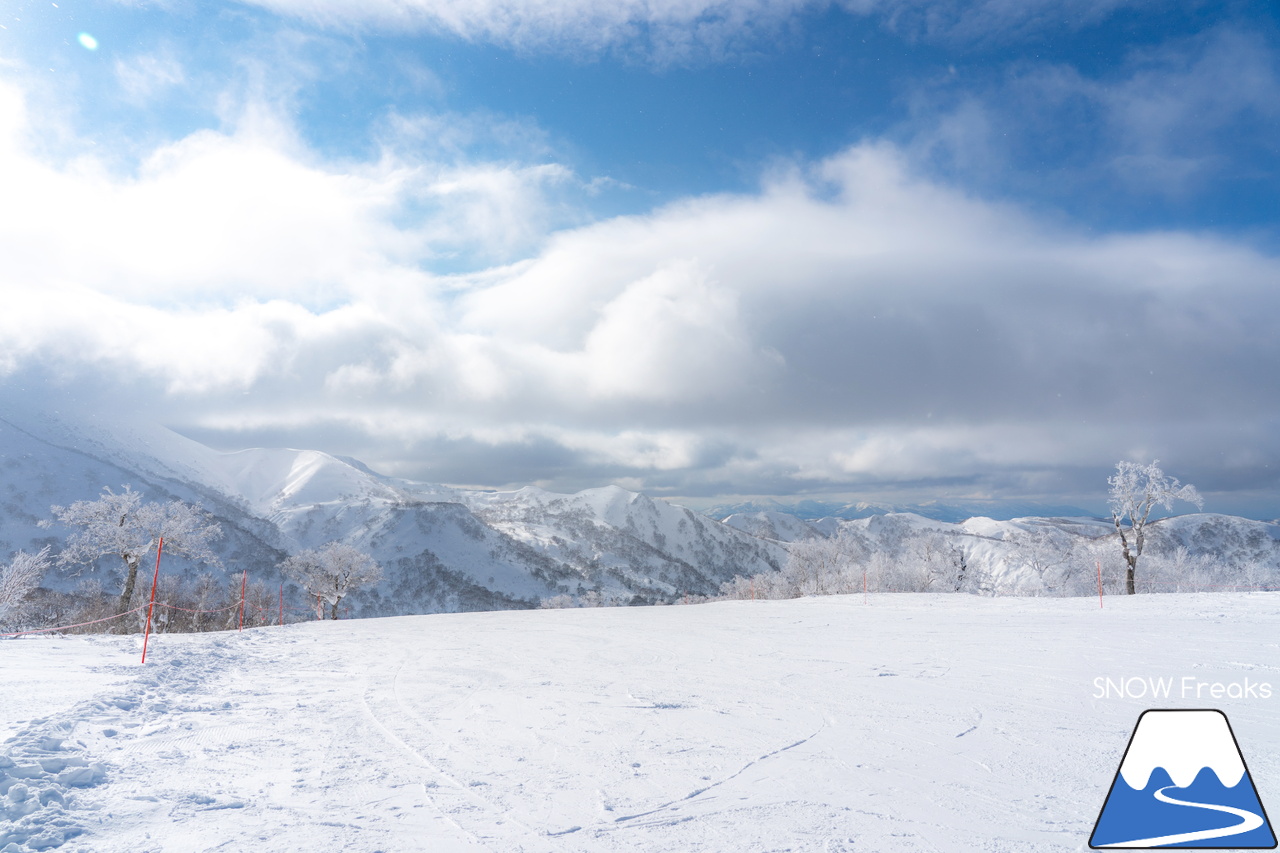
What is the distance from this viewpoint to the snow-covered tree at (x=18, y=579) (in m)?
31.4

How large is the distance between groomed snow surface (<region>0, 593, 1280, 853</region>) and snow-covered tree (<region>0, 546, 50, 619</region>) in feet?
74.4

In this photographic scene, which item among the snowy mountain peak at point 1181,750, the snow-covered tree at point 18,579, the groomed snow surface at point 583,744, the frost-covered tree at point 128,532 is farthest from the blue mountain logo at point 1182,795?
the frost-covered tree at point 128,532

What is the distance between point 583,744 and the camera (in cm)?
825

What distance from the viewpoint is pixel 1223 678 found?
1198 cm

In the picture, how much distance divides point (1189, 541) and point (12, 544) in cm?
31343

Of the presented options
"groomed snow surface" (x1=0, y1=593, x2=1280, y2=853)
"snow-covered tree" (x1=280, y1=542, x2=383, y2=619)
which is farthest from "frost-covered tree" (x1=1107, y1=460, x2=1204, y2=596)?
"snow-covered tree" (x1=280, y1=542, x2=383, y2=619)

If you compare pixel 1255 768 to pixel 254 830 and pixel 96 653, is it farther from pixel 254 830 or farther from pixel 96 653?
pixel 96 653

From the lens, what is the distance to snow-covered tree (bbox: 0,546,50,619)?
31438 millimetres

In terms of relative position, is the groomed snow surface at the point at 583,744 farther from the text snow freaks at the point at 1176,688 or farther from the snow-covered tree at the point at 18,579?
the snow-covered tree at the point at 18,579

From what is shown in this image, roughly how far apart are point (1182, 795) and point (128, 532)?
172 ft

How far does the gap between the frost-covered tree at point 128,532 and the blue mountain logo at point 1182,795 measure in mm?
45132

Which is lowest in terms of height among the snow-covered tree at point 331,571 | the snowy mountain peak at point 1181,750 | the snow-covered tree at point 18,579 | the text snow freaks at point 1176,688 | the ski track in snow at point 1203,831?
the snow-covered tree at point 331,571

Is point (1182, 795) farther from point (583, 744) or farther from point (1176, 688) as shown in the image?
point (1176, 688)

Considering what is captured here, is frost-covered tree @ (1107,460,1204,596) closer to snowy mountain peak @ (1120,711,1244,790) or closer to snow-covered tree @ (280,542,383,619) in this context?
snowy mountain peak @ (1120,711,1244,790)
